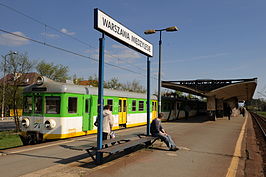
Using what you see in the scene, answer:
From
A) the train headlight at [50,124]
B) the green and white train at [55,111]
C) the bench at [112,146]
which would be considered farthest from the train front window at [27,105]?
the bench at [112,146]

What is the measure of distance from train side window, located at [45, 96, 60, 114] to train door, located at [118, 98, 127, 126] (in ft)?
17.6

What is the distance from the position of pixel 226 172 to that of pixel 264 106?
11453 cm

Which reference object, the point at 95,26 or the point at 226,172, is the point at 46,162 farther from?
the point at 226,172

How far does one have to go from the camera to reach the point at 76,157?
7.59 meters

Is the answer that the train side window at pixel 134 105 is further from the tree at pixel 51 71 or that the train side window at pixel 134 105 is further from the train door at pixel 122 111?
the tree at pixel 51 71

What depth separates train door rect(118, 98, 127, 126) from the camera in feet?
50.3

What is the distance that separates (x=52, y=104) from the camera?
416 inches

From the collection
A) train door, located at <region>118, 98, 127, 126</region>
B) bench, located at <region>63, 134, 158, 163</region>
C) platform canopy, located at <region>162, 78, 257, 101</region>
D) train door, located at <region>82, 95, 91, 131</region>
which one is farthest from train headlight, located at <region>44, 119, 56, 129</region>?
platform canopy, located at <region>162, 78, 257, 101</region>

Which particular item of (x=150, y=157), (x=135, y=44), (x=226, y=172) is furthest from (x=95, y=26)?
(x=226, y=172)

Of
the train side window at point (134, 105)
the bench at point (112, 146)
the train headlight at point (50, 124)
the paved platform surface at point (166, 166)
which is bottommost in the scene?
the paved platform surface at point (166, 166)

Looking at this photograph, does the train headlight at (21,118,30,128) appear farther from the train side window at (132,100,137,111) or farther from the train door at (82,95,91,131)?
the train side window at (132,100,137,111)

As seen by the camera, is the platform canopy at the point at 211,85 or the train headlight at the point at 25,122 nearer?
the train headlight at the point at 25,122

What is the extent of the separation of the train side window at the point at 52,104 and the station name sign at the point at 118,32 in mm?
4352

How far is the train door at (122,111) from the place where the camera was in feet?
50.3
